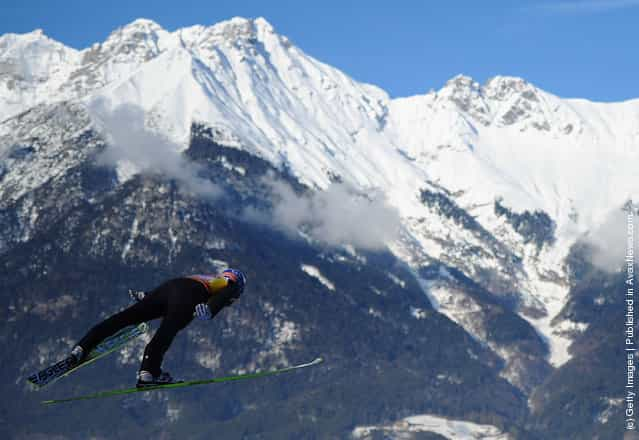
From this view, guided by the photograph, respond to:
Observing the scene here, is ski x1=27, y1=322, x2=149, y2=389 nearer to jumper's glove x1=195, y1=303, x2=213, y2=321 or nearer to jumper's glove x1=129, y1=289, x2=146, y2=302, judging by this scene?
jumper's glove x1=129, y1=289, x2=146, y2=302

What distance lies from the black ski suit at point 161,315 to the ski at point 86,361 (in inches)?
10.7

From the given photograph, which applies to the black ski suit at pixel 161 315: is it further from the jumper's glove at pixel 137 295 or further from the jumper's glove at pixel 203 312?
the jumper's glove at pixel 203 312

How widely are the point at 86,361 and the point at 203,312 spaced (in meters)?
2.97

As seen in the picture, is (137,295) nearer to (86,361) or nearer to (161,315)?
(161,315)

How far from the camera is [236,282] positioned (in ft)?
104

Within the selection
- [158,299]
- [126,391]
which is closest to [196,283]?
[158,299]

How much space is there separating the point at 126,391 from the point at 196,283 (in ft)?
9.57

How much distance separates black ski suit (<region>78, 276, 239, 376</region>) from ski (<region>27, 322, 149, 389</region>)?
271 mm

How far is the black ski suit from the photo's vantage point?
3014cm

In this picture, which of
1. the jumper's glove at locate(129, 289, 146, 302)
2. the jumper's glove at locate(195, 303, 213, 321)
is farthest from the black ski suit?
the jumper's glove at locate(195, 303, 213, 321)

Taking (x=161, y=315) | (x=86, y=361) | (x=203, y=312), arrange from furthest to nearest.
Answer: (x=161, y=315)
(x=86, y=361)
(x=203, y=312)

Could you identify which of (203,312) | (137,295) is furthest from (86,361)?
(203,312)

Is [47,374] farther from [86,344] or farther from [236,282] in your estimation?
[236,282]

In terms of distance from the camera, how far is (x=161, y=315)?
3073cm
